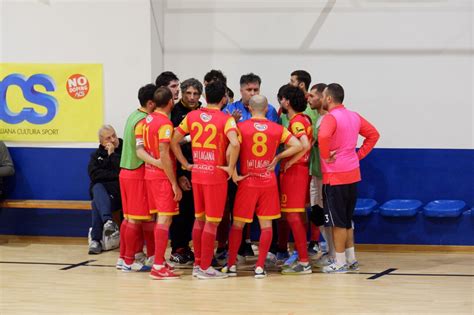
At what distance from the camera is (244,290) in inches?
299

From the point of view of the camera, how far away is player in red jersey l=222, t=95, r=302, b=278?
799 centimetres

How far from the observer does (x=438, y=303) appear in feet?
23.1

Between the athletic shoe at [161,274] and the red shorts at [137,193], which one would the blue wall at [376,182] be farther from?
the athletic shoe at [161,274]

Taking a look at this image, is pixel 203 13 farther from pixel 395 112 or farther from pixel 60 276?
pixel 60 276

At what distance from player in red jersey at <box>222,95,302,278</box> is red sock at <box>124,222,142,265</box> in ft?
3.07

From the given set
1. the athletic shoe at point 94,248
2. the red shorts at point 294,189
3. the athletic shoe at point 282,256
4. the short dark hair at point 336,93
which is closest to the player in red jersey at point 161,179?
the red shorts at point 294,189

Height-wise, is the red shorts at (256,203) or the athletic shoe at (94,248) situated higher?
the red shorts at (256,203)

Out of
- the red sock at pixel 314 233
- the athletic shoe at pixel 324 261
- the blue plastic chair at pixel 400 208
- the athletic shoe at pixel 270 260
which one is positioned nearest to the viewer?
the athletic shoe at pixel 324 261

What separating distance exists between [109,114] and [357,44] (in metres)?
2.90

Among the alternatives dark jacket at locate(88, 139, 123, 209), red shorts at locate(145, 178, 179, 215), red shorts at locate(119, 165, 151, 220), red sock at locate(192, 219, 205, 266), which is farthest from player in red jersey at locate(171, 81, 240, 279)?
dark jacket at locate(88, 139, 123, 209)

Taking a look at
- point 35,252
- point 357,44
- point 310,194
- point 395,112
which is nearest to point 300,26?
point 357,44

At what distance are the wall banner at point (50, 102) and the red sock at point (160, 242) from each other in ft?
8.16

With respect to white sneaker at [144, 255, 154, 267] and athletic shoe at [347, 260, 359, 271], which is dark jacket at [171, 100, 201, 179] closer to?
white sneaker at [144, 255, 154, 267]

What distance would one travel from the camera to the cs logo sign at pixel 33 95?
1031cm
